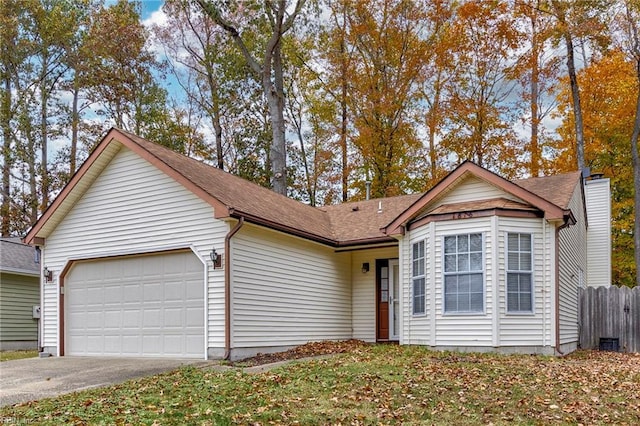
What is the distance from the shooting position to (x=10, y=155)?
93.4ft

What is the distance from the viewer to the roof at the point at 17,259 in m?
19.6

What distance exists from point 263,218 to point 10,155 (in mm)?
21150

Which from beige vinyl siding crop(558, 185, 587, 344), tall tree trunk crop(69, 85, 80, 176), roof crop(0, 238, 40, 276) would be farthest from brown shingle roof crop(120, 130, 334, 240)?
tall tree trunk crop(69, 85, 80, 176)

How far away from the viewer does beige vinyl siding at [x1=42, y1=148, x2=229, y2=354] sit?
12016mm

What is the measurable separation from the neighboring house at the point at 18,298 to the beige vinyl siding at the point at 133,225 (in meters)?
6.42

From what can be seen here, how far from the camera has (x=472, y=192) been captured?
510 inches

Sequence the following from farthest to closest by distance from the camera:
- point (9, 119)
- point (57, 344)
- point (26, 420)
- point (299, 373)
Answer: point (9, 119) < point (57, 344) < point (299, 373) < point (26, 420)

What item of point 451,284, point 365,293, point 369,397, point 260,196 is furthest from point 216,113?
point 369,397

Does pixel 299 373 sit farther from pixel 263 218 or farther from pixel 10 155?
pixel 10 155

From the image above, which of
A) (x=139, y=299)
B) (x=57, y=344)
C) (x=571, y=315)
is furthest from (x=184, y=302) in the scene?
(x=571, y=315)

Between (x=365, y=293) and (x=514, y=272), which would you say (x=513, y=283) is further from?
(x=365, y=293)

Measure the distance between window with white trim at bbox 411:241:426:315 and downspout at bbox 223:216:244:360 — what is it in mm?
4052

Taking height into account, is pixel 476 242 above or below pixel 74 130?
below

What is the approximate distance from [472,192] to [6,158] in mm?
24206
